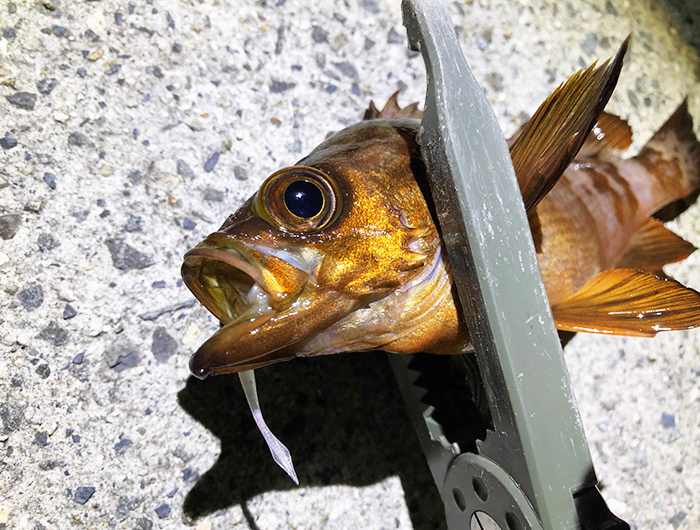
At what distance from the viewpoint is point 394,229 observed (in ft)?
3.34

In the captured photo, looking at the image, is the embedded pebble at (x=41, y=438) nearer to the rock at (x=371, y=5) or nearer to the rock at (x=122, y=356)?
the rock at (x=122, y=356)

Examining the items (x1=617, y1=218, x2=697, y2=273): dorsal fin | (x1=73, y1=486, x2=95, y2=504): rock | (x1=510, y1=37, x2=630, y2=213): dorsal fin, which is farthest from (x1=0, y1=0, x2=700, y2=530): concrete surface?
(x1=510, y1=37, x2=630, y2=213): dorsal fin

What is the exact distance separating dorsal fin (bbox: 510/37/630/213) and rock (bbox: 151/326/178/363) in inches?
38.4

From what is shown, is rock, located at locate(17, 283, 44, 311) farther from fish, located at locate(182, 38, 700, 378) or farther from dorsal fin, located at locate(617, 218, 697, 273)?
dorsal fin, located at locate(617, 218, 697, 273)

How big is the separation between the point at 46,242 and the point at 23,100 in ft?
1.29

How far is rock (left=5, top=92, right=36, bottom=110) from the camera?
1.39 m

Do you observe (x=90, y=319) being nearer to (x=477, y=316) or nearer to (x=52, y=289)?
(x=52, y=289)

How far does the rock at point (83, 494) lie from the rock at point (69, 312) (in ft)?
1.39

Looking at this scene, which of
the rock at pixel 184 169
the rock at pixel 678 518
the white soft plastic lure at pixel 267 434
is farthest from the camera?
the rock at pixel 678 518

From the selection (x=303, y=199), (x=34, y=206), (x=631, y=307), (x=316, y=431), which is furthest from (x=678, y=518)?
(x=34, y=206)

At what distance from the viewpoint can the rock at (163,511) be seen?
1334mm

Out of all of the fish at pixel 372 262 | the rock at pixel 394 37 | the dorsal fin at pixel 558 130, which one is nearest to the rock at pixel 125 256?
the fish at pixel 372 262

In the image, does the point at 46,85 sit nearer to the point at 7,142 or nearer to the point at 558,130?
the point at 7,142

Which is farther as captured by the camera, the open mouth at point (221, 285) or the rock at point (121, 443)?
the rock at point (121, 443)
